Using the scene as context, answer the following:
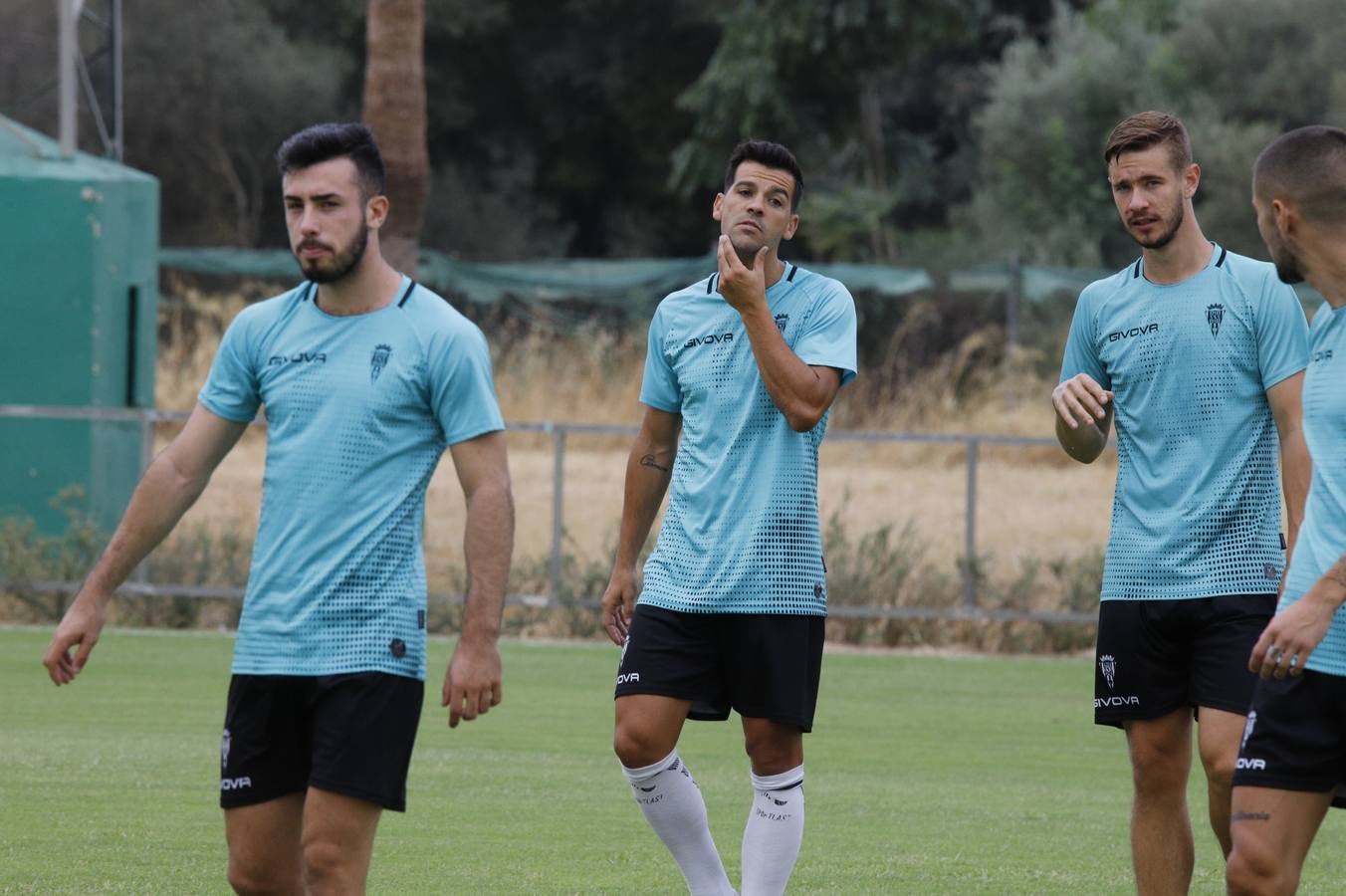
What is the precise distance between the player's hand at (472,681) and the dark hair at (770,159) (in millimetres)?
2001

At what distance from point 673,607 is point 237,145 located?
34.3 m

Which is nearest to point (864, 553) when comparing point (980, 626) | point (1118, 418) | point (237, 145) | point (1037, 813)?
point (980, 626)

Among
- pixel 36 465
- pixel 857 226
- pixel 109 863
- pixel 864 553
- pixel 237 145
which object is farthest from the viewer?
pixel 237 145

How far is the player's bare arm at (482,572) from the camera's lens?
17.1 ft

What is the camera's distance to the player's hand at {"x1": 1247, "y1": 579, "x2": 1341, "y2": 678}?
4961 mm

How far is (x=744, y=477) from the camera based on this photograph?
643 cm

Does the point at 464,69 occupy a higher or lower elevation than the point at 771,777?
higher

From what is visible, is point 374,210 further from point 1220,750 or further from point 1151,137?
point 1220,750

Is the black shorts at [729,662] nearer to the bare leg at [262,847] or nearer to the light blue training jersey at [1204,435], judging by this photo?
the light blue training jersey at [1204,435]

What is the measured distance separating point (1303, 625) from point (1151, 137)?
1913mm

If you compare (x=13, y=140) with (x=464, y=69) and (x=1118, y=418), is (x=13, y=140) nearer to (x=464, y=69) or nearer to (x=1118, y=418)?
(x=1118, y=418)

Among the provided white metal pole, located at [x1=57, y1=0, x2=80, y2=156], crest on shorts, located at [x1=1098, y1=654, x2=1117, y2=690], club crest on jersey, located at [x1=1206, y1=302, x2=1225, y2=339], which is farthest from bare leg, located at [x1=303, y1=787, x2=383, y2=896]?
white metal pole, located at [x1=57, y1=0, x2=80, y2=156]

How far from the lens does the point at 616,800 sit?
31.1 ft

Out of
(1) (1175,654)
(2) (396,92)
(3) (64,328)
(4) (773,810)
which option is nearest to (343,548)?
(4) (773,810)
